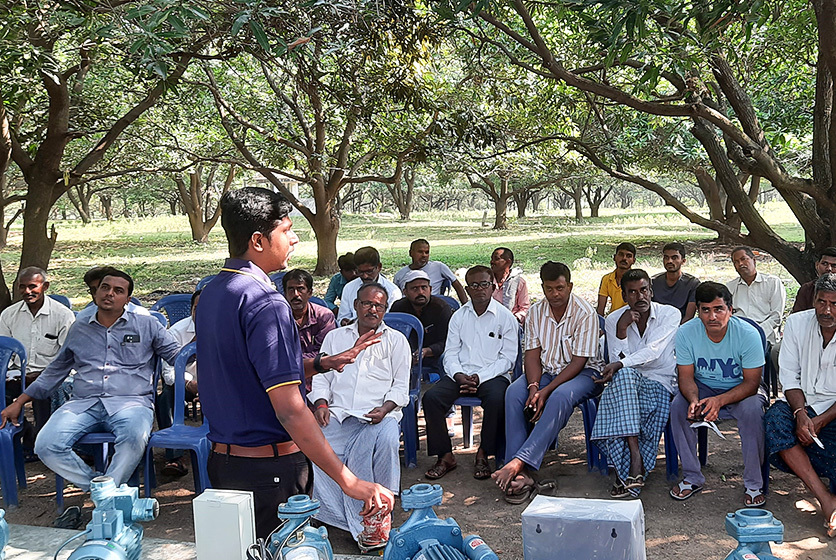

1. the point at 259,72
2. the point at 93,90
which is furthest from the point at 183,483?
the point at 259,72

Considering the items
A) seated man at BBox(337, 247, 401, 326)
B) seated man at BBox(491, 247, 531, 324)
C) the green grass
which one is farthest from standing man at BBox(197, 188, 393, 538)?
the green grass

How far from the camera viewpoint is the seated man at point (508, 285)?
7.68m

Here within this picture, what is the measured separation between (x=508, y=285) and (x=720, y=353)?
3051 mm

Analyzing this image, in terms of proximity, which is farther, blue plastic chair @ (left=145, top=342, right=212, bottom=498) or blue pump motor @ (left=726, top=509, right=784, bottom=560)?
blue plastic chair @ (left=145, top=342, right=212, bottom=498)

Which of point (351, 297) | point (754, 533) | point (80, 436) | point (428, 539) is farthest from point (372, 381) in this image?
point (754, 533)

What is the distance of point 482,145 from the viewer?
25.3 feet

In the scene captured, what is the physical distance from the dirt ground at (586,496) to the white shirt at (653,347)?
66cm

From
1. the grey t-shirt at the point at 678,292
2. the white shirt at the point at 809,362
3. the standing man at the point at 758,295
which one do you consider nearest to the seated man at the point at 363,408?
the white shirt at the point at 809,362

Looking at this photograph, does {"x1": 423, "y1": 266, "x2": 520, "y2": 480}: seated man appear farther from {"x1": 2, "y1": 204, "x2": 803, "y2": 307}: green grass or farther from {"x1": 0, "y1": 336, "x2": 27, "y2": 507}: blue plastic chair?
{"x1": 2, "y1": 204, "x2": 803, "y2": 307}: green grass

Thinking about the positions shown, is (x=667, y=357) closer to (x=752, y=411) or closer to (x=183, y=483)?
(x=752, y=411)

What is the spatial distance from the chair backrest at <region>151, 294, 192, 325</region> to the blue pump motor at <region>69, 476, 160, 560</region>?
5.34 meters

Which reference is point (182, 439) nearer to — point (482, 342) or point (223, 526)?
point (482, 342)

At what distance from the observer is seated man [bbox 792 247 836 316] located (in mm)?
5875

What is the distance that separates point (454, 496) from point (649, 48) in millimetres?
3268
